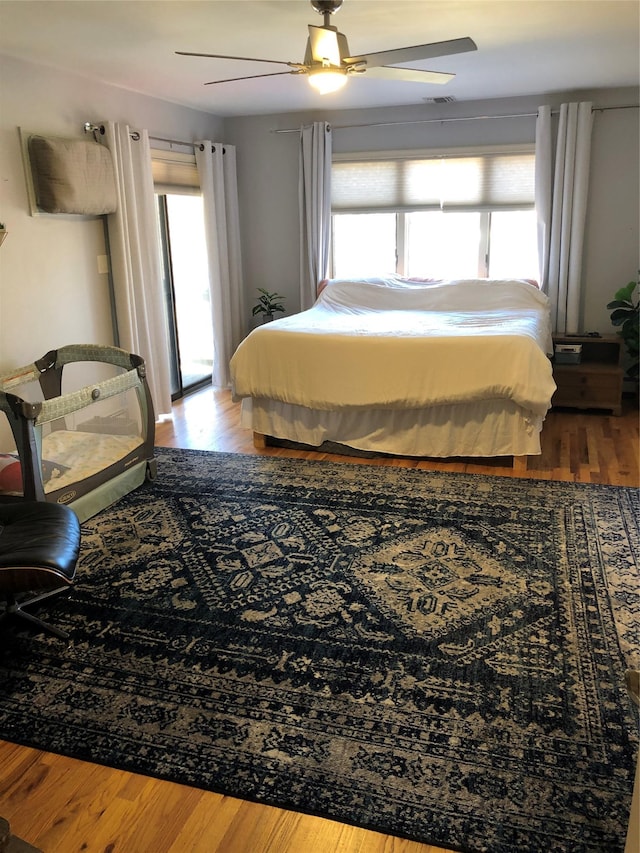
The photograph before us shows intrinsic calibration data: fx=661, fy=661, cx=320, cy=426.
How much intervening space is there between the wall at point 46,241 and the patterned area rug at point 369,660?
Result: 1305 mm

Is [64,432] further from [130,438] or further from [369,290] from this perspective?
[369,290]

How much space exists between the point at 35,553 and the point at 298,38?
9.40ft

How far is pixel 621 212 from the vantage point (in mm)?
5113

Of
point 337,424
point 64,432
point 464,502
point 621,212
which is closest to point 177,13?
point 64,432

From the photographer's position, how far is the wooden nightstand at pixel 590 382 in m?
4.88

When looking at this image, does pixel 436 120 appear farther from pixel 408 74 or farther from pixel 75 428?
pixel 75 428

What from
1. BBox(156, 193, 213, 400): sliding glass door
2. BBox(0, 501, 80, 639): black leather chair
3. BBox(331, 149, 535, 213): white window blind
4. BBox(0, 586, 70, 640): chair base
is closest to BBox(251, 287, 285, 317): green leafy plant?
BBox(156, 193, 213, 400): sliding glass door

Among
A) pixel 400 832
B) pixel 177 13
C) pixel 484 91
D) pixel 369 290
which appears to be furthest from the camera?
pixel 369 290

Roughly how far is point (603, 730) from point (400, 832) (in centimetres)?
69

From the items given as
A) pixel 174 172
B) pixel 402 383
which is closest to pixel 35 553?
pixel 402 383

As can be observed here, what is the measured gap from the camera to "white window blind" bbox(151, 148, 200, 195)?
16.5ft

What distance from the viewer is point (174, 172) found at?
5250 millimetres

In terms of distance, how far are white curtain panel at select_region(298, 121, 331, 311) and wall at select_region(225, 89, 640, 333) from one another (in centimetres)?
17

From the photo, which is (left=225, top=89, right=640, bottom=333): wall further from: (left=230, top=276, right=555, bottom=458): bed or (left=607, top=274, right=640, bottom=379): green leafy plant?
(left=230, top=276, right=555, bottom=458): bed
